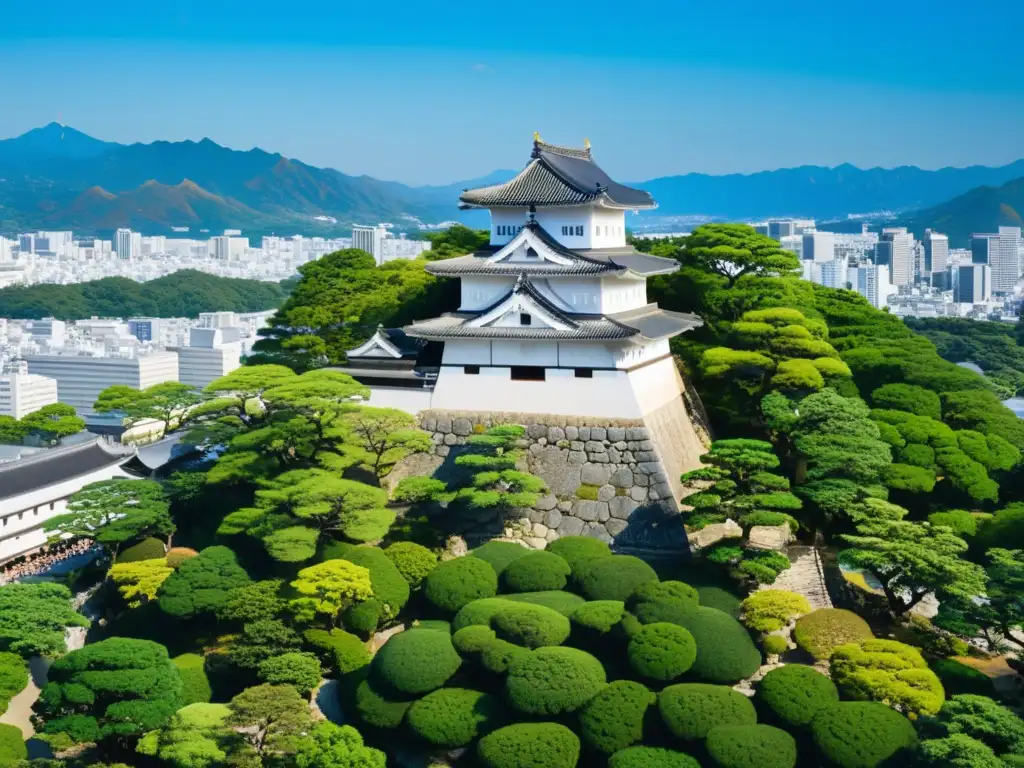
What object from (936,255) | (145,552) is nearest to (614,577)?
(145,552)

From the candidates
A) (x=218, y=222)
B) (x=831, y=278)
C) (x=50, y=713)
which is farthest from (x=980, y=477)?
(x=218, y=222)

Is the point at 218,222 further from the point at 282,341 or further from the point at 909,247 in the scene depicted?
the point at 282,341

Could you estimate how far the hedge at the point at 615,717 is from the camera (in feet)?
39.2

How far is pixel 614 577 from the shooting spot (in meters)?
14.2

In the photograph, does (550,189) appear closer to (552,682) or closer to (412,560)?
(412,560)

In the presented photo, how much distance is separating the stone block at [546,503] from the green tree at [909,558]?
151 inches

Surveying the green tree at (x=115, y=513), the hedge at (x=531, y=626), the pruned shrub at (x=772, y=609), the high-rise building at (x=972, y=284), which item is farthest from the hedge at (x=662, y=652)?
the high-rise building at (x=972, y=284)

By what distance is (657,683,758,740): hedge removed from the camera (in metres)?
11.8

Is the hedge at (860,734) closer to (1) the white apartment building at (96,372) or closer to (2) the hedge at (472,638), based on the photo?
(2) the hedge at (472,638)

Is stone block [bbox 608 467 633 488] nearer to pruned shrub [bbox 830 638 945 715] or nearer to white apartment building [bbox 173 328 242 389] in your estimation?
pruned shrub [bbox 830 638 945 715]

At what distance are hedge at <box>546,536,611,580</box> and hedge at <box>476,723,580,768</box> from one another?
2.84 meters

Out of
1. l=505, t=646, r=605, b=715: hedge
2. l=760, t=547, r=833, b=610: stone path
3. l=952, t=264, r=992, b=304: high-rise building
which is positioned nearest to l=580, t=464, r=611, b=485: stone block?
l=760, t=547, r=833, b=610: stone path

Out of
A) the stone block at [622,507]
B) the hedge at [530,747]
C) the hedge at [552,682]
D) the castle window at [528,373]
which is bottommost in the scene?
the hedge at [530,747]

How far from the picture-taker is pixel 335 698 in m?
13.6
